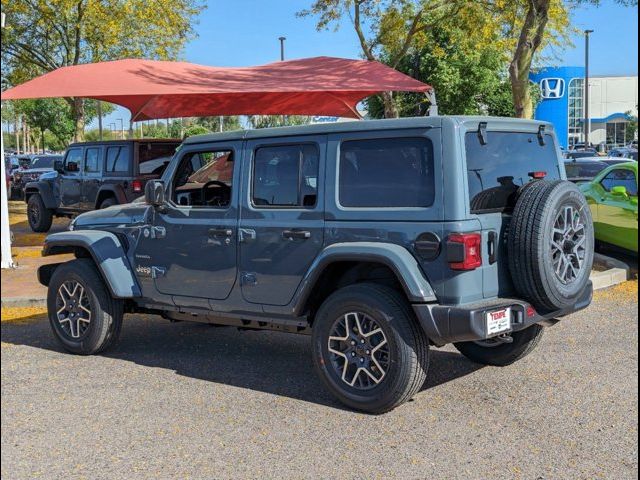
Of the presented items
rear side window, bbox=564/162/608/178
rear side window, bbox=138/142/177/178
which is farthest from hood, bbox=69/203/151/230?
rear side window, bbox=564/162/608/178

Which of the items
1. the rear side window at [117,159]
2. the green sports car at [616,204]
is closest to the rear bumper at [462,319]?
the green sports car at [616,204]

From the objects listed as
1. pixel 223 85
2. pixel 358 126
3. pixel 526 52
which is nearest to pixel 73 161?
pixel 223 85

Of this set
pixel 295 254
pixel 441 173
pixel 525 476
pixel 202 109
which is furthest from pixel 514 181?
pixel 202 109

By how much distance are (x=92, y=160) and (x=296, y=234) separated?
10348 millimetres

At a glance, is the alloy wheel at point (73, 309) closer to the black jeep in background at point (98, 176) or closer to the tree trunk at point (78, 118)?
the black jeep in background at point (98, 176)

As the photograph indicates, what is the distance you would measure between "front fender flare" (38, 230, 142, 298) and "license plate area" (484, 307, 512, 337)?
3070mm

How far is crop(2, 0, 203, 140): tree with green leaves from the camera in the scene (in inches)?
812

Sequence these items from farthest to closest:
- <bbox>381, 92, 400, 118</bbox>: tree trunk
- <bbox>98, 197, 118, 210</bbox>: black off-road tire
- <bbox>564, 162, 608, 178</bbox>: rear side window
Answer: <bbox>381, 92, 400, 118</bbox>: tree trunk < <bbox>564, 162, 608, 178</bbox>: rear side window < <bbox>98, 197, 118, 210</bbox>: black off-road tire

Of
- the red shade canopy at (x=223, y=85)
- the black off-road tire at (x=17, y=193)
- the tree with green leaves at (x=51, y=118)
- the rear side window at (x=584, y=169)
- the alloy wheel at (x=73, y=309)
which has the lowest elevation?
the alloy wheel at (x=73, y=309)

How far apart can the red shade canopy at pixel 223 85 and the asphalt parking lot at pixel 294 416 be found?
583 centimetres

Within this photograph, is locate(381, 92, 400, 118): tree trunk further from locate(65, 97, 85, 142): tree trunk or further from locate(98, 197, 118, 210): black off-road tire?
locate(65, 97, 85, 142): tree trunk

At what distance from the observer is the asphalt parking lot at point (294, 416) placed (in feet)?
13.8

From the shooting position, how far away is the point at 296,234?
5.39 meters

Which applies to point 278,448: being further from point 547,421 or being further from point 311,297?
point 547,421
